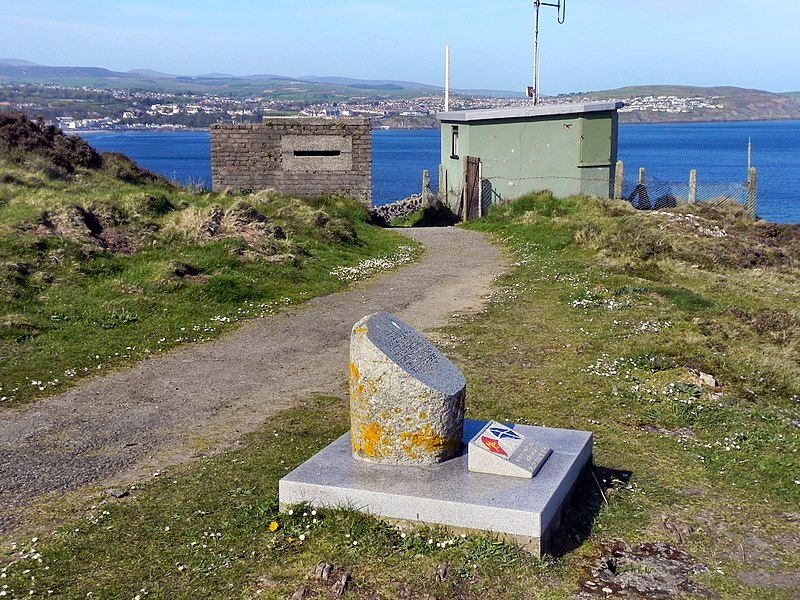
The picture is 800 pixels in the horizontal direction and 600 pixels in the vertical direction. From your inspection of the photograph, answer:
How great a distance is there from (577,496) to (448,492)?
132 cm

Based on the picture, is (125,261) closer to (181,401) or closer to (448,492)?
(181,401)

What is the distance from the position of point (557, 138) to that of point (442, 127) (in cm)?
613

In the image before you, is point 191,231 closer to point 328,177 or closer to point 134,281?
point 134,281

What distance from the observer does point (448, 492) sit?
6.25 metres

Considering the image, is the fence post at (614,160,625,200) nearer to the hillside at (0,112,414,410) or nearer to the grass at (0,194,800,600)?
the hillside at (0,112,414,410)

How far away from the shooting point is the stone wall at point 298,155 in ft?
92.1

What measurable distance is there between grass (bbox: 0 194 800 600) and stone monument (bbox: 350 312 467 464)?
25.4 inches

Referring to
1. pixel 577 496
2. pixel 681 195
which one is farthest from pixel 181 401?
pixel 681 195

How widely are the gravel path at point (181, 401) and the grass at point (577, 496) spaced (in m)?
0.47

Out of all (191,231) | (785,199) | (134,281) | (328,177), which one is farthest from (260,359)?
(785,199)

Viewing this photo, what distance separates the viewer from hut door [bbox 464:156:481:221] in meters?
29.0

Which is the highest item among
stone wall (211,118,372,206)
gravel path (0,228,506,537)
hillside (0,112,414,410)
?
stone wall (211,118,372,206)

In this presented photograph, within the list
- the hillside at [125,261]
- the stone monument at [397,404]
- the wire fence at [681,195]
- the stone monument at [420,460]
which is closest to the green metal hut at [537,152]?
the wire fence at [681,195]

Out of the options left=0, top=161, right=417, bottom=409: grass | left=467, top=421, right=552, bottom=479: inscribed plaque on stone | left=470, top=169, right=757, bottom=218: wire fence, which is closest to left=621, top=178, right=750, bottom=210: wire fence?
left=470, top=169, right=757, bottom=218: wire fence
